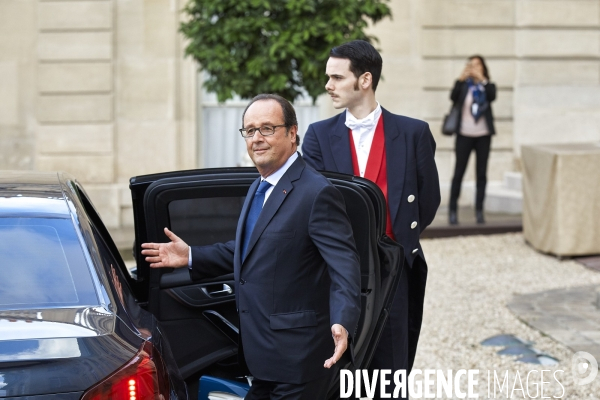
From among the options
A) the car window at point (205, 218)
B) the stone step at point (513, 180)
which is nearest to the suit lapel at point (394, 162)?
the car window at point (205, 218)

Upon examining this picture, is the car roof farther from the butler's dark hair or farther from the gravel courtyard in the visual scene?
the gravel courtyard

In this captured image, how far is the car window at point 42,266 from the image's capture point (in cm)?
327

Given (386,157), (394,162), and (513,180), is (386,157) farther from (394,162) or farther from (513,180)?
(513,180)

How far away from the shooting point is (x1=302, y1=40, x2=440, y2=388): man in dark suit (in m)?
4.56

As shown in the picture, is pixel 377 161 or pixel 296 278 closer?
pixel 296 278

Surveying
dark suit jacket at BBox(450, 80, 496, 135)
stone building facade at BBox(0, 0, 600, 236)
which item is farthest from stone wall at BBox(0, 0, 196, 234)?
dark suit jacket at BBox(450, 80, 496, 135)

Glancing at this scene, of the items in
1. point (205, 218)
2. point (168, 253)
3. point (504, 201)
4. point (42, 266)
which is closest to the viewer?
point (42, 266)

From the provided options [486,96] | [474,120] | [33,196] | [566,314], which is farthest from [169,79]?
[33,196]

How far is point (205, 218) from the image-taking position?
177 inches

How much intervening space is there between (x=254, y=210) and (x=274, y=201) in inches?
6.6

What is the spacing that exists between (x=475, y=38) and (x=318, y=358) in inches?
458

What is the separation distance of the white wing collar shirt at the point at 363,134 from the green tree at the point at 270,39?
18.7 ft

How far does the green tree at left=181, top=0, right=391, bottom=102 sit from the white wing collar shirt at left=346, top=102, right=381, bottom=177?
5.70m

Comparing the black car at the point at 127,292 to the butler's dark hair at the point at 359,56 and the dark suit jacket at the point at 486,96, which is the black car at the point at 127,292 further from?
the dark suit jacket at the point at 486,96
